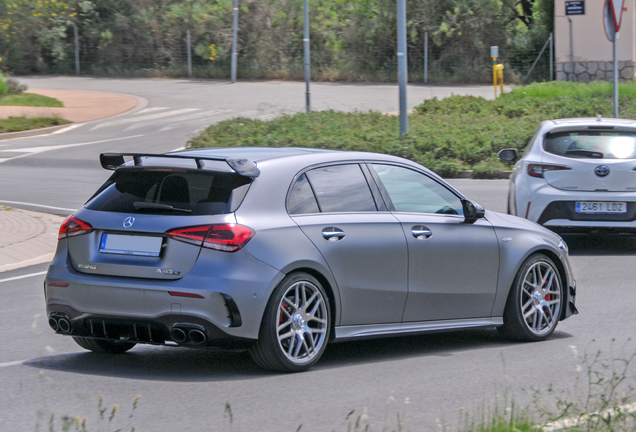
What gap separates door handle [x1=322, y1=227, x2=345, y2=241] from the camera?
6.14 m

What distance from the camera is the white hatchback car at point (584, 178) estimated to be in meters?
11.2

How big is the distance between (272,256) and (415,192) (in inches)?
59.5

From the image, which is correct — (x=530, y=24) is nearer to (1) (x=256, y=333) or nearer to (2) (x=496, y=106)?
(2) (x=496, y=106)

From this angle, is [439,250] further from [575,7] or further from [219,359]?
[575,7]

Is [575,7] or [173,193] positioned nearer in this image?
[173,193]

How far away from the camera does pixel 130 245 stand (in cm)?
592

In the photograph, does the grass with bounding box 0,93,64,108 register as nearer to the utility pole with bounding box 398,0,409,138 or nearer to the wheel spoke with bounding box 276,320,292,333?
the utility pole with bounding box 398,0,409,138

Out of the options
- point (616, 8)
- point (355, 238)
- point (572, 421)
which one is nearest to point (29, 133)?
point (616, 8)

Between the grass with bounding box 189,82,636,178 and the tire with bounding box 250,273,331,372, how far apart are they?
14581 millimetres

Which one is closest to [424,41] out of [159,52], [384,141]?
[159,52]

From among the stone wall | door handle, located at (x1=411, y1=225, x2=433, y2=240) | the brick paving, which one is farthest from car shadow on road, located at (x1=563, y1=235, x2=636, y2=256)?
the stone wall

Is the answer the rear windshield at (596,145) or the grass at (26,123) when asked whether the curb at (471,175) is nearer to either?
the rear windshield at (596,145)

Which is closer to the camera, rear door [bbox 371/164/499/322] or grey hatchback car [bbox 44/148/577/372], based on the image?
grey hatchback car [bbox 44/148/577/372]

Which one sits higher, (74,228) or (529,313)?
(74,228)
